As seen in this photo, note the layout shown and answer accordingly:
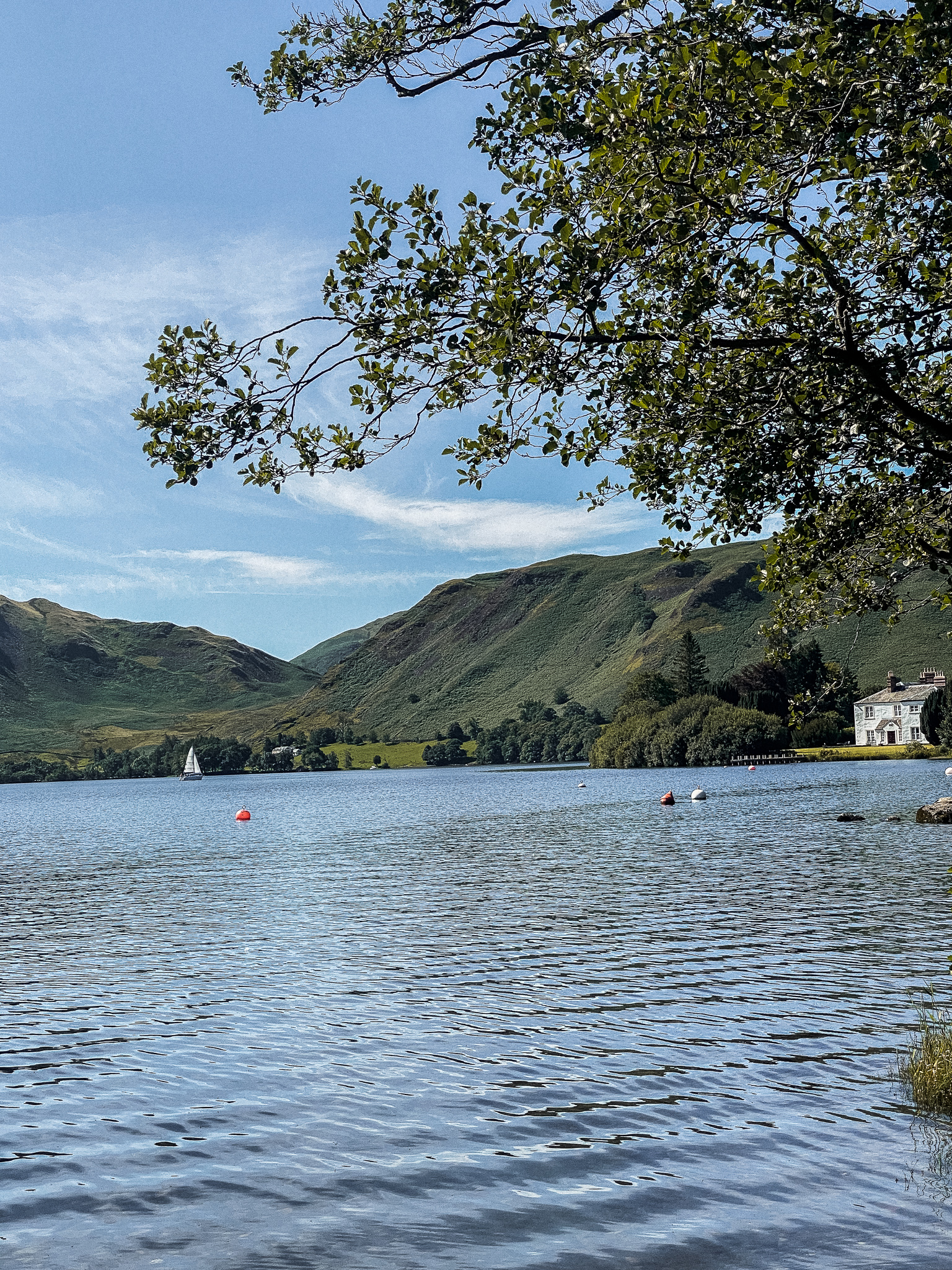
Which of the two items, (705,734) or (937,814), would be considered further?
(705,734)

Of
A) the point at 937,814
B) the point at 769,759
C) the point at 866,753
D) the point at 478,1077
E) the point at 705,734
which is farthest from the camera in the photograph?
the point at 866,753

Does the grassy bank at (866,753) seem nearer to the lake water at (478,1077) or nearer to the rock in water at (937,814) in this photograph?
the rock in water at (937,814)

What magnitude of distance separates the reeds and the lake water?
0.48 metres

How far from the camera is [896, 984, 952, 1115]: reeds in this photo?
1383 centimetres

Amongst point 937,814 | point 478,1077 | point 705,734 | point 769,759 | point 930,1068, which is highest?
point 705,734

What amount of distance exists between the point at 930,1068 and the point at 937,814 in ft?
163

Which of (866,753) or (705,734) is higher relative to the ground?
(705,734)

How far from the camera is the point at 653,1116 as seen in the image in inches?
555

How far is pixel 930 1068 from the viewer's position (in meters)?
14.1

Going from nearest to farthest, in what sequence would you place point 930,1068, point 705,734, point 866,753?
1. point 930,1068
2. point 705,734
3. point 866,753

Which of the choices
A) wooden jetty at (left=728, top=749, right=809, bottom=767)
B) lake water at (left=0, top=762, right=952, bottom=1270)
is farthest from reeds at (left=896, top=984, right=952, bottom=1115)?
wooden jetty at (left=728, top=749, right=809, bottom=767)

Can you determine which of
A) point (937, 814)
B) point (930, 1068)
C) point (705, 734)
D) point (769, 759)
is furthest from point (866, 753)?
point (930, 1068)

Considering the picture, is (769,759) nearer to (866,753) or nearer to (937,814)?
(866,753)

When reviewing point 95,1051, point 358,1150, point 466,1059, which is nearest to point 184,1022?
point 95,1051
